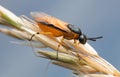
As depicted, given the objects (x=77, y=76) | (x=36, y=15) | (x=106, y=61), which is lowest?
(x=77, y=76)

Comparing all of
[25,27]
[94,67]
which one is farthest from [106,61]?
[25,27]

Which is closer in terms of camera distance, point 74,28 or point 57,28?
point 57,28

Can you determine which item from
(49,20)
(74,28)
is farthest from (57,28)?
(74,28)

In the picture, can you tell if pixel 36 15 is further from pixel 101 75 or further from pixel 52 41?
pixel 101 75

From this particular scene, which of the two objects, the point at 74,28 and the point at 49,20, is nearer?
the point at 49,20

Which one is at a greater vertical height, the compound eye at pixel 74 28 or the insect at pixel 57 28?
the compound eye at pixel 74 28

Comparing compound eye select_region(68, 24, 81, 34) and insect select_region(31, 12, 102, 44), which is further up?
compound eye select_region(68, 24, 81, 34)

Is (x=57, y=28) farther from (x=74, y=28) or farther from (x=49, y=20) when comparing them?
(x=74, y=28)

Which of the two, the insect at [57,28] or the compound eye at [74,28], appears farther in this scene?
the compound eye at [74,28]
